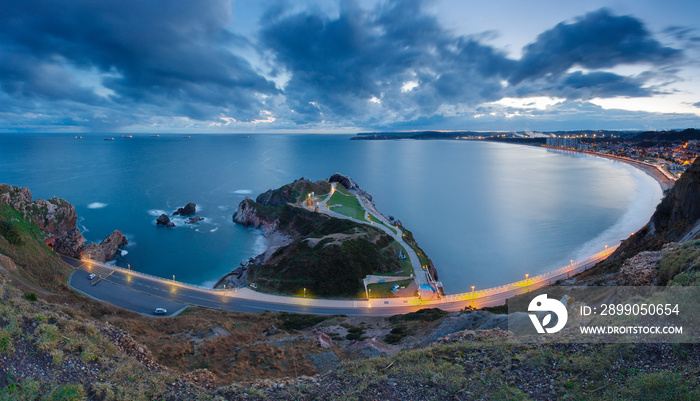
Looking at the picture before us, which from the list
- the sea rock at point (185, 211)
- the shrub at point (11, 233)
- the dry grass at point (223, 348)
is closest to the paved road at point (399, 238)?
the dry grass at point (223, 348)

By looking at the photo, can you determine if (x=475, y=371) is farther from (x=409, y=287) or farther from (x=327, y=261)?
(x=327, y=261)

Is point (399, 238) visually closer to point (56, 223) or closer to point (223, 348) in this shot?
point (223, 348)

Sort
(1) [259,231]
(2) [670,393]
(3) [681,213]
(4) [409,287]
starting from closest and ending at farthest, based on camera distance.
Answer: (2) [670,393] → (3) [681,213] → (4) [409,287] → (1) [259,231]

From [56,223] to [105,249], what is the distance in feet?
25.8

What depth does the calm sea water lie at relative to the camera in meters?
54.3

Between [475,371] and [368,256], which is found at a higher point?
Result: [475,371]

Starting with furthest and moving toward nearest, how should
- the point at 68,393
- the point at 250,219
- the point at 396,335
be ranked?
1. the point at 250,219
2. the point at 396,335
3. the point at 68,393

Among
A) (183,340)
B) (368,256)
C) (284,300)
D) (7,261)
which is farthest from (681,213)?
(7,261)

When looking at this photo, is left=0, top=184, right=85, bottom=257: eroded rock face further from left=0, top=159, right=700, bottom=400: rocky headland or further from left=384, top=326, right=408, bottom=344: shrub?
Answer: left=384, top=326, right=408, bottom=344: shrub

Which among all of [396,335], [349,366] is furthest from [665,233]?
[349,366]

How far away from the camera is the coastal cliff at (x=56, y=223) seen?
46.4m

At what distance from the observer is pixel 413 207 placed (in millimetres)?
89875

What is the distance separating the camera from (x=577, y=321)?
14.0m

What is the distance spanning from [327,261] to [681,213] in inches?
1452
